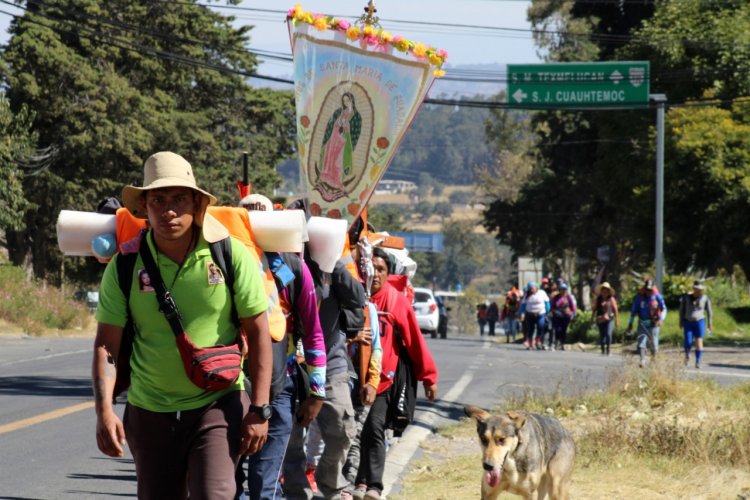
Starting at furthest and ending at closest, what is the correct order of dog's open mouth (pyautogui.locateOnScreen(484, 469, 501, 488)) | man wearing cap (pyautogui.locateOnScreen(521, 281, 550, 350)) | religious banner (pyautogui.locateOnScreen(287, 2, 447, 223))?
man wearing cap (pyautogui.locateOnScreen(521, 281, 550, 350)) → religious banner (pyautogui.locateOnScreen(287, 2, 447, 223)) → dog's open mouth (pyautogui.locateOnScreen(484, 469, 501, 488))

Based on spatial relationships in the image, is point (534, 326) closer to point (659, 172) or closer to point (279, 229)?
point (659, 172)

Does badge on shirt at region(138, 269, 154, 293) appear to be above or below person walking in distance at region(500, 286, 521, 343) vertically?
above

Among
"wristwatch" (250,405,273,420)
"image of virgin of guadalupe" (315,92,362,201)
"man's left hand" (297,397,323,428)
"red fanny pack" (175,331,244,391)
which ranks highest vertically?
"image of virgin of guadalupe" (315,92,362,201)

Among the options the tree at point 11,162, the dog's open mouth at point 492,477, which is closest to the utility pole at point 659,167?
the tree at point 11,162

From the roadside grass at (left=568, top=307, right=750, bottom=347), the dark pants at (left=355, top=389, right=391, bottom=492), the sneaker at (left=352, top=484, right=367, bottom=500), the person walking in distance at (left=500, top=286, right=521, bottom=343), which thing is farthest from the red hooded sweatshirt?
the person walking in distance at (left=500, top=286, right=521, bottom=343)

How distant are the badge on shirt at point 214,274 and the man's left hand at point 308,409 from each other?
1.28 m

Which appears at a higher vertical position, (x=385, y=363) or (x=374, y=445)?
(x=385, y=363)

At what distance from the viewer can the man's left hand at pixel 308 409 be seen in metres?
6.06

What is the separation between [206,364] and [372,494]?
4.00m

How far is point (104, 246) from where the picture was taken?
17.8 feet

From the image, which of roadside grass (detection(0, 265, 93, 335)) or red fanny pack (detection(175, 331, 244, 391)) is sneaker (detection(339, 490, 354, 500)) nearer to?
red fanny pack (detection(175, 331, 244, 391))

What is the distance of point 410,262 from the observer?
9.93 meters

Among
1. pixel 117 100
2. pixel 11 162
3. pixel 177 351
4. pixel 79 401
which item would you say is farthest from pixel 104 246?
pixel 117 100

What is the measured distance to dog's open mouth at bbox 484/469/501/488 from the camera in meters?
7.55
